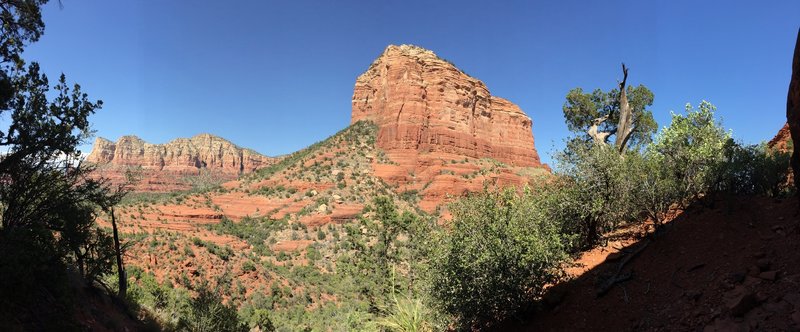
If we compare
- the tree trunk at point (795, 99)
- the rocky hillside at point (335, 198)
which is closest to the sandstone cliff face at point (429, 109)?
the rocky hillside at point (335, 198)

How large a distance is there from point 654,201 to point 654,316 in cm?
413

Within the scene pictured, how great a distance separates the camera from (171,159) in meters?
178

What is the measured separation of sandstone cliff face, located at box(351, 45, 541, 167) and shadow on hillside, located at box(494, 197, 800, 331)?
67.7 m

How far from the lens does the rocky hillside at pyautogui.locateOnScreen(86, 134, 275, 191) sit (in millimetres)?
168000

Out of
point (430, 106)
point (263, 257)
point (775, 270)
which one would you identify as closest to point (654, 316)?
point (775, 270)

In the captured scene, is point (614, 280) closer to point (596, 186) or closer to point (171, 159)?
point (596, 186)

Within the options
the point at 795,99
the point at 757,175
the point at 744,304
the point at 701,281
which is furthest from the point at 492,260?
the point at 757,175

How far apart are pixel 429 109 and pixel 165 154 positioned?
5780 inches

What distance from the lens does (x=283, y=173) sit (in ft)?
238

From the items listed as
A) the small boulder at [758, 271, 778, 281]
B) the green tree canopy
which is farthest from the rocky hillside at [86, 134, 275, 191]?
the small boulder at [758, 271, 778, 281]

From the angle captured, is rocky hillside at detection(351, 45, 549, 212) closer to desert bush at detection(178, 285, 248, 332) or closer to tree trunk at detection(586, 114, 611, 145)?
tree trunk at detection(586, 114, 611, 145)

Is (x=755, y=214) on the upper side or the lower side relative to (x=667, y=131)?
lower

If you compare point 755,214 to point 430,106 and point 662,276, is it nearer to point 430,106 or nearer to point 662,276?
point 662,276

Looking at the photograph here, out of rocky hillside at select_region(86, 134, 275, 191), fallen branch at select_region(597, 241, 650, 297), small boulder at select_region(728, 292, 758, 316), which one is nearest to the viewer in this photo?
small boulder at select_region(728, 292, 758, 316)
